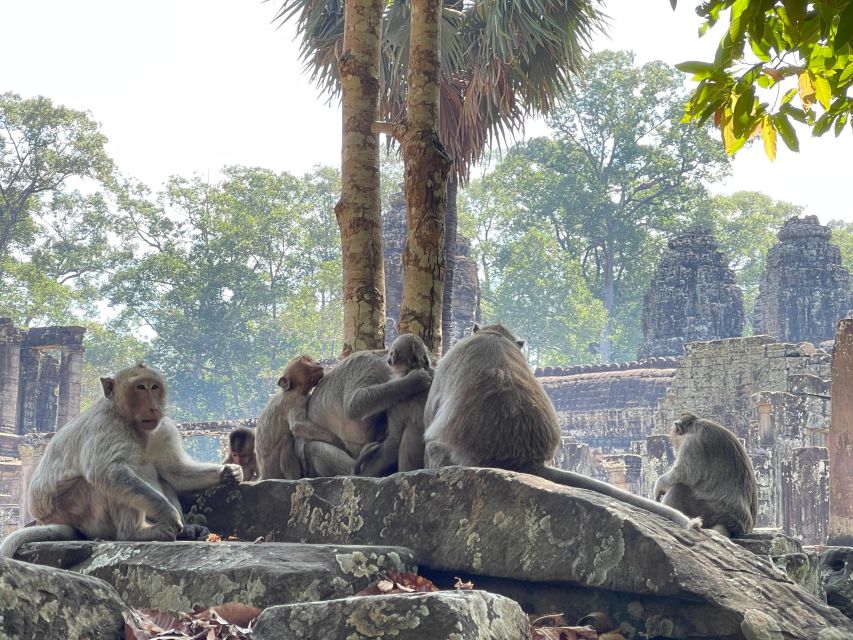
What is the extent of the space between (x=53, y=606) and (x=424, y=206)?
5.42 m

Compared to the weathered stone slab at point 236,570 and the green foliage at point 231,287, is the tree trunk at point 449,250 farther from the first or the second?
the green foliage at point 231,287

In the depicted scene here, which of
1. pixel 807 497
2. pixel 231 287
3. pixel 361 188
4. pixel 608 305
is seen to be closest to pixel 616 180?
pixel 608 305

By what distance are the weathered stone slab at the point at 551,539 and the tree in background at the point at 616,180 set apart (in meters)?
49.4

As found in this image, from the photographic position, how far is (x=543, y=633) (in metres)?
4.48

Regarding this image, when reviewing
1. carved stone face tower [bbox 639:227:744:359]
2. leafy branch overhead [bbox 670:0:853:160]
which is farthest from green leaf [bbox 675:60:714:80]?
carved stone face tower [bbox 639:227:744:359]

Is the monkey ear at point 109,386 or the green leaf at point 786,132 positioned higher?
the green leaf at point 786,132

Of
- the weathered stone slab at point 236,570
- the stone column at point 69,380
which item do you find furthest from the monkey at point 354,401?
the stone column at point 69,380

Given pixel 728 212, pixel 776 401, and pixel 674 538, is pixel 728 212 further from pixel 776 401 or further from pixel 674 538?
pixel 674 538

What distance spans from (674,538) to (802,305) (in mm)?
34449

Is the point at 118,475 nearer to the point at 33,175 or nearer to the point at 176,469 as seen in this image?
the point at 176,469

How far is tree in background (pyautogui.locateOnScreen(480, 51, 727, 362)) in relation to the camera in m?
55.3

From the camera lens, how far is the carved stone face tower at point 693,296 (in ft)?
123

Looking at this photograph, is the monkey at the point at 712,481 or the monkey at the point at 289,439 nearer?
the monkey at the point at 289,439

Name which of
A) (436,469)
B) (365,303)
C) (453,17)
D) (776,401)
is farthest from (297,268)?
(436,469)
